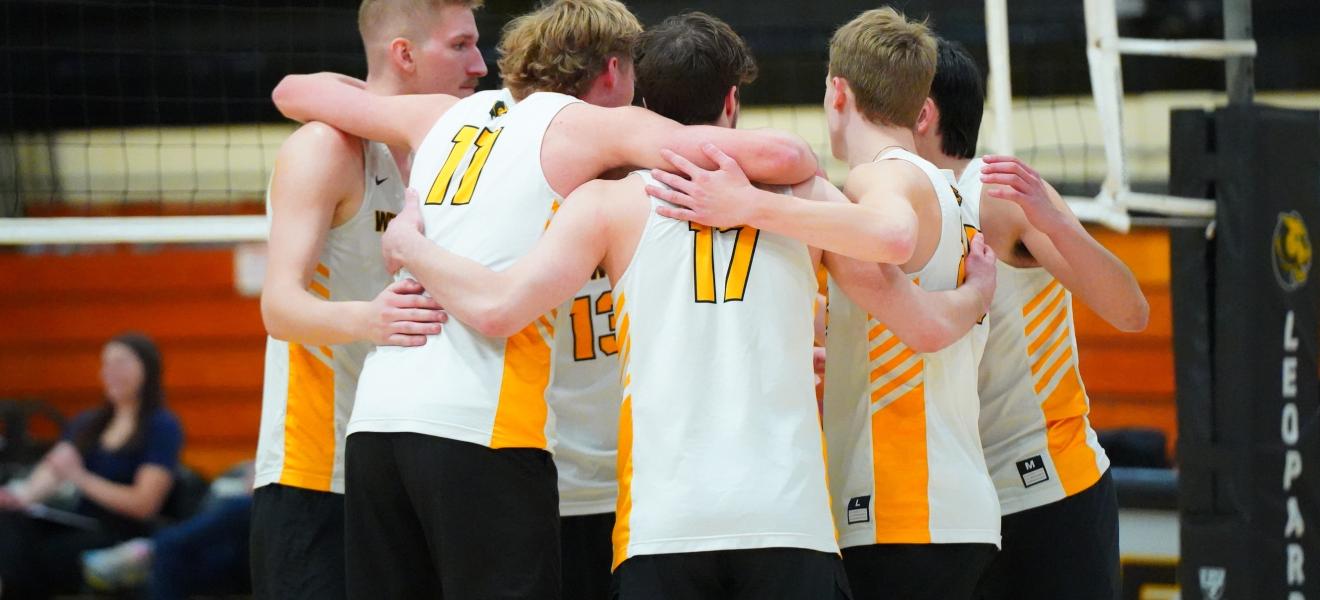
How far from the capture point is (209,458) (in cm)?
1227

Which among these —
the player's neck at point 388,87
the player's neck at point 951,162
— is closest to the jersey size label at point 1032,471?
the player's neck at point 951,162

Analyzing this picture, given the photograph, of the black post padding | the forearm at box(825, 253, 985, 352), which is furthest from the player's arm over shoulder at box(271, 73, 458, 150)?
the black post padding

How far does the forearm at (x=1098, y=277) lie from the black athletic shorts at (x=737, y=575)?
123 cm

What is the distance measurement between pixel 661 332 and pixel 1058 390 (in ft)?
4.66

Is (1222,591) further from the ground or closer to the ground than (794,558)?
closer to the ground

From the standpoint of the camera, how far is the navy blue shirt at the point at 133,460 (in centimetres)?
774

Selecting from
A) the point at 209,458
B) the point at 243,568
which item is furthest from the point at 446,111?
the point at 209,458

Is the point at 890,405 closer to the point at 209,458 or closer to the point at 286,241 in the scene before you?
the point at 286,241

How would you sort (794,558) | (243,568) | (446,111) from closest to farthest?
(794,558) → (446,111) → (243,568)

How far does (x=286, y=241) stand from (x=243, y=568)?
13.7ft

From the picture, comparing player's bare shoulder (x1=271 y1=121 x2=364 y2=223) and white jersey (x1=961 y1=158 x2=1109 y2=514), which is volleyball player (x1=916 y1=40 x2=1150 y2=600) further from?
player's bare shoulder (x1=271 y1=121 x2=364 y2=223)

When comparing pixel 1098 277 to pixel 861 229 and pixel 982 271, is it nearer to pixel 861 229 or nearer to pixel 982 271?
pixel 982 271

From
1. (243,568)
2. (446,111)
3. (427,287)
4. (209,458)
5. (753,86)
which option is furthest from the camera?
(209,458)

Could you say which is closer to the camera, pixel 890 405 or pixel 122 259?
pixel 890 405
